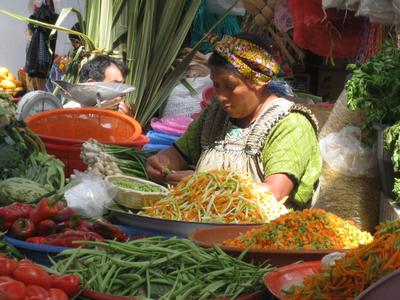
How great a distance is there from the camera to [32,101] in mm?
5074

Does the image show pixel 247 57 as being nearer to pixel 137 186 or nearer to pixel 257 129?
pixel 257 129

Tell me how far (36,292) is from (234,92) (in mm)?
2061

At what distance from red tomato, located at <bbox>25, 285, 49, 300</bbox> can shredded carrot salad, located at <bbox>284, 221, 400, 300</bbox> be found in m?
0.64

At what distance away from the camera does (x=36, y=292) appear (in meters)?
2.10

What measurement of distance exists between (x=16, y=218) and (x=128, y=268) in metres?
0.68

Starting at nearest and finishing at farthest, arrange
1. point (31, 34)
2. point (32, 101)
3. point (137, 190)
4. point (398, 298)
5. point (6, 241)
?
point (398, 298), point (6, 241), point (137, 190), point (32, 101), point (31, 34)

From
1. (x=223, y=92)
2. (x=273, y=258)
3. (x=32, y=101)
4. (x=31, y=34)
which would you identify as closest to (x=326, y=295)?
(x=273, y=258)

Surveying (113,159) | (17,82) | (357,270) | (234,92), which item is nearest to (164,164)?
(113,159)

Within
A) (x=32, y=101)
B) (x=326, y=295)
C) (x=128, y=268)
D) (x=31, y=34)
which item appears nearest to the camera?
(x=326, y=295)

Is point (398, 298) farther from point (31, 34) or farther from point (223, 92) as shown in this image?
point (31, 34)

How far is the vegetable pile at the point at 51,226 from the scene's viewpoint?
2.75m

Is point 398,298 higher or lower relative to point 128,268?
higher

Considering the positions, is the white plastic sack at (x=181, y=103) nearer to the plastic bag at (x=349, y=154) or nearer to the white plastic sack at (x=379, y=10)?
the plastic bag at (x=349, y=154)

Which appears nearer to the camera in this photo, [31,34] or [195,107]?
[195,107]
